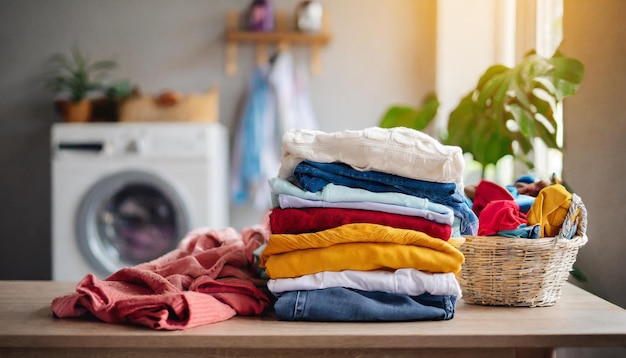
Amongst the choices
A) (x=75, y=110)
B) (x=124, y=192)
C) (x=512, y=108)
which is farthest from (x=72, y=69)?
(x=512, y=108)

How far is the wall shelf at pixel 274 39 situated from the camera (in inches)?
167

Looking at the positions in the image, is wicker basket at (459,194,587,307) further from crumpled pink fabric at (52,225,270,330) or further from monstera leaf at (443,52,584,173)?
monstera leaf at (443,52,584,173)

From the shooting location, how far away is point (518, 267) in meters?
1.24

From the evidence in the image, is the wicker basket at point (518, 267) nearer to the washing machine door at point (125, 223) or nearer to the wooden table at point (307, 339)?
the wooden table at point (307, 339)

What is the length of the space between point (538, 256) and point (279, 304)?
468 mm

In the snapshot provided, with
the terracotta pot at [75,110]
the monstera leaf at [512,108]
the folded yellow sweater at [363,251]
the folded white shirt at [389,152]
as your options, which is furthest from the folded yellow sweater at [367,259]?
the terracotta pot at [75,110]

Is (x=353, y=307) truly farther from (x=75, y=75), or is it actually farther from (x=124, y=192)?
(x=75, y=75)

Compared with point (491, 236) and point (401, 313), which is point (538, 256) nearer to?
point (491, 236)

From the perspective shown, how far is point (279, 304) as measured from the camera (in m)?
1.11

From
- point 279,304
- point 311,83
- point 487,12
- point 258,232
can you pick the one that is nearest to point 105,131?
point 311,83

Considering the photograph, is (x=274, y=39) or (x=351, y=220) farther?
(x=274, y=39)

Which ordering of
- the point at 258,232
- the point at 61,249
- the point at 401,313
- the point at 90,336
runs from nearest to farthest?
the point at 90,336, the point at 401,313, the point at 258,232, the point at 61,249

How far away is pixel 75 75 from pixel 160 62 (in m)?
0.53

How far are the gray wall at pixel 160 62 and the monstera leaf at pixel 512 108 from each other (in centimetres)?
228
